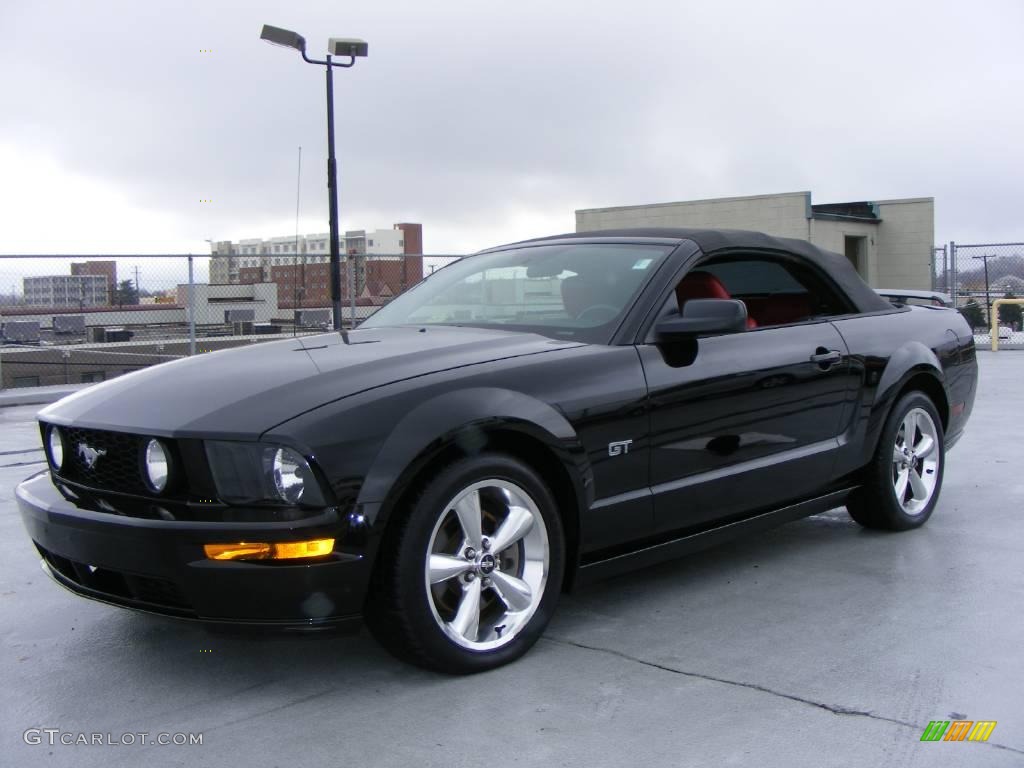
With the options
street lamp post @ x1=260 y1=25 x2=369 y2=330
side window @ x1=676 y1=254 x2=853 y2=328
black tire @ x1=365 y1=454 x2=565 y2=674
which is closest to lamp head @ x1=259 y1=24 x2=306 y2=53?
street lamp post @ x1=260 y1=25 x2=369 y2=330

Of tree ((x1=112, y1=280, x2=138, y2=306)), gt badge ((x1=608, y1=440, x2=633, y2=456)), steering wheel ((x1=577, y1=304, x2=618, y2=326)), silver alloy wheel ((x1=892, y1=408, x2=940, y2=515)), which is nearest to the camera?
gt badge ((x1=608, y1=440, x2=633, y2=456))

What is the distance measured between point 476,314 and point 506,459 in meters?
1.18

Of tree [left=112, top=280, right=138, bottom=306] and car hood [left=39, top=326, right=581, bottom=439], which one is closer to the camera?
car hood [left=39, top=326, right=581, bottom=439]

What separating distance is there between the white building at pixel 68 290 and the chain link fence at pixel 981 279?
50.2 ft

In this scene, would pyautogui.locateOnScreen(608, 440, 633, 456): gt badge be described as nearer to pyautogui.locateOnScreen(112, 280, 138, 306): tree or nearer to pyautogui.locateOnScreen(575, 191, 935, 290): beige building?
pyautogui.locateOnScreen(112, 280, 138, 306): tree

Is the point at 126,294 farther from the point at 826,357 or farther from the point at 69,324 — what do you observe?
the point at 826,357

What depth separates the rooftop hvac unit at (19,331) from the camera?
579 inches

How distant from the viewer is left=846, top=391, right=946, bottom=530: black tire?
5.04m

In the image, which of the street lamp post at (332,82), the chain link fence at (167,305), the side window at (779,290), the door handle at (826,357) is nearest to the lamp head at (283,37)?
the street lamp post at (332,82)

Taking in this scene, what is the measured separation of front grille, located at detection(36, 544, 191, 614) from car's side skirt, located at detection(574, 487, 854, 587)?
134 centimetres

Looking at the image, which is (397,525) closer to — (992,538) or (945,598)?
(945,598)

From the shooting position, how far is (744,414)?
4188 mm

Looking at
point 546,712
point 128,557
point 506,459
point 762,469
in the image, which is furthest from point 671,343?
point 128,557

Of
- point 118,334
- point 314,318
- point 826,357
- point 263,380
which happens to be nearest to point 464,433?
point 263,380
